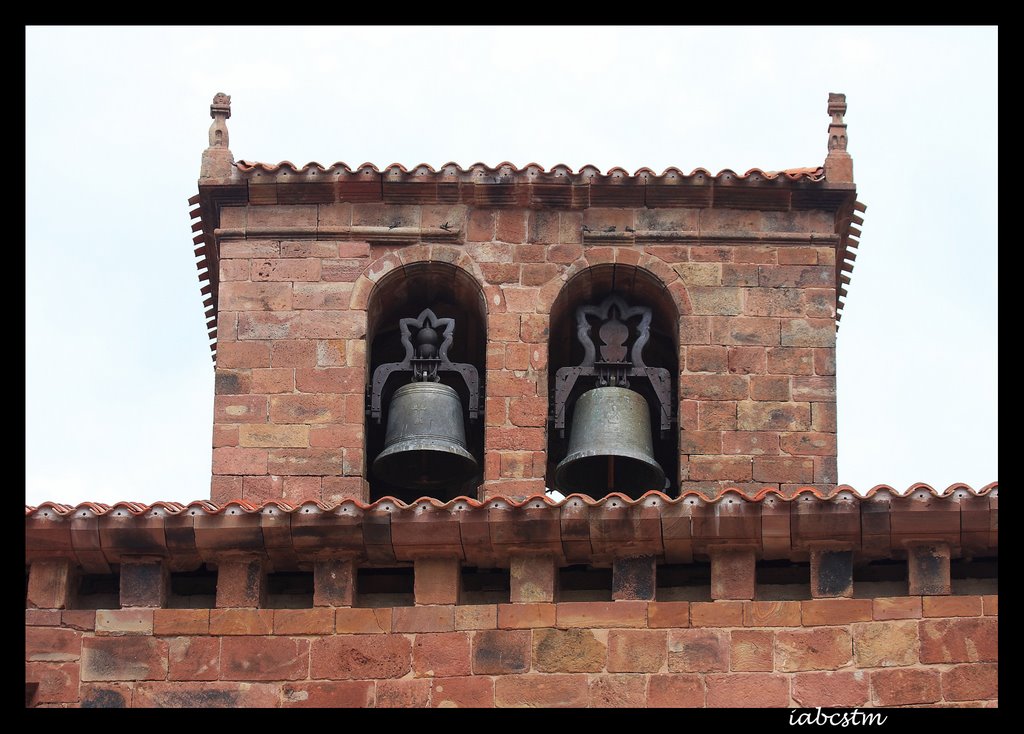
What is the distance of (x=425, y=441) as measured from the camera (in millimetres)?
22891

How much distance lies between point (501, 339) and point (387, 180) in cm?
164

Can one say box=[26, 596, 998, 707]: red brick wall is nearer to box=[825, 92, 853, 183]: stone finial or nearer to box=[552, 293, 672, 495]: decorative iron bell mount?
box=[552, 293, 672, 495]: decorative iron bell mount

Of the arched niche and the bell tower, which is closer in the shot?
the bell tower

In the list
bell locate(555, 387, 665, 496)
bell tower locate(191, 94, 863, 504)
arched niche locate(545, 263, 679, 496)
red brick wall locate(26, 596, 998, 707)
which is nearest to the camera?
red brick wall locate(26, 596, 998, 707)

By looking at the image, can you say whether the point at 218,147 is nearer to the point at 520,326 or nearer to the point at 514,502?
the point at 520,326

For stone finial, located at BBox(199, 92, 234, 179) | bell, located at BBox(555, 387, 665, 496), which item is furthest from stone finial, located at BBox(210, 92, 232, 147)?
bell, located at BBox(555, 387, 665, 496)

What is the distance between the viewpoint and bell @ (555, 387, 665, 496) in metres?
22.9

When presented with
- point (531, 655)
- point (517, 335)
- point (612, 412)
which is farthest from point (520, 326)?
point (531, 655)

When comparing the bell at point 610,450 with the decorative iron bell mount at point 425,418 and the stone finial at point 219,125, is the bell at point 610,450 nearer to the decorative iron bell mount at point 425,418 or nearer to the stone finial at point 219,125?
the decorative iron bell mount at point 425,418

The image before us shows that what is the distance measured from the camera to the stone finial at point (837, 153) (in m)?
24.5

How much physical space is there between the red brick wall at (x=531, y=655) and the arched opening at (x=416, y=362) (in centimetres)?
242

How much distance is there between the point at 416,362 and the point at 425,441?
977 millimetres

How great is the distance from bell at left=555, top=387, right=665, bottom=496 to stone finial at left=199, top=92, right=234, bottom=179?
3.51m

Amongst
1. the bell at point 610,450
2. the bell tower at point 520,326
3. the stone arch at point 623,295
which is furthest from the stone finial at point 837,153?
the bell at point 610,450
